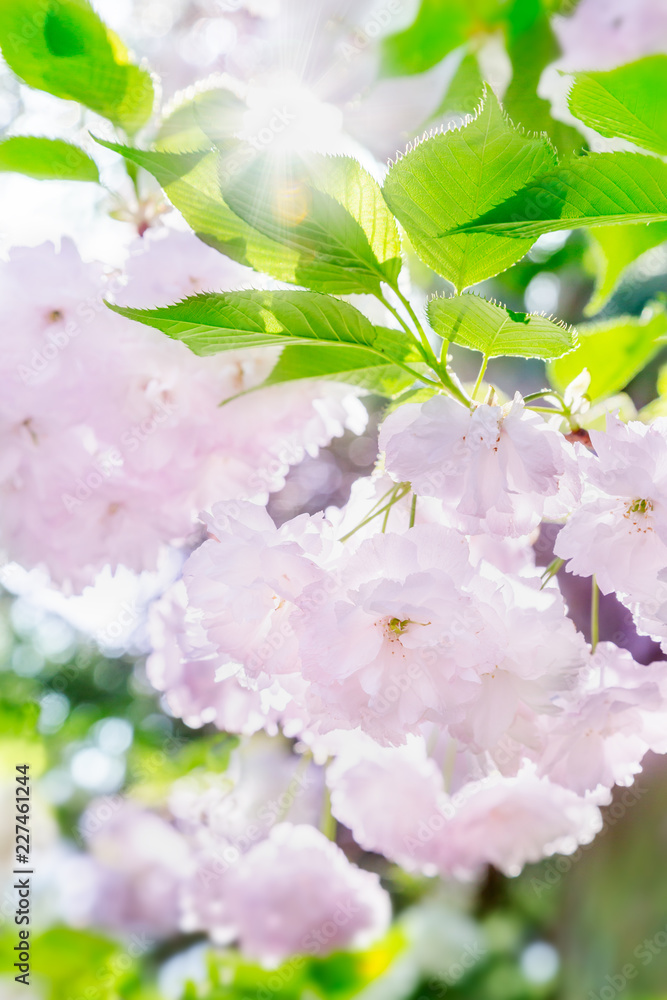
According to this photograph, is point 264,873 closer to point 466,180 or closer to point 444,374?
point 444,374

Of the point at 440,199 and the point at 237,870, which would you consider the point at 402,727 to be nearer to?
the point at 440,199

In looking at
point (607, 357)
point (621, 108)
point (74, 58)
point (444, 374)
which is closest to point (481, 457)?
point (444, 374)

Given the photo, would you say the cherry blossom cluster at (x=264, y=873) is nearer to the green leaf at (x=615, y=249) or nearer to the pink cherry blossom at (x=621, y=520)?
the pink cherry blossom at (x=621, y=520)

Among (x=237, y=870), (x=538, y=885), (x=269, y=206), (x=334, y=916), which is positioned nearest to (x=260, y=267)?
(x=269, y=206)

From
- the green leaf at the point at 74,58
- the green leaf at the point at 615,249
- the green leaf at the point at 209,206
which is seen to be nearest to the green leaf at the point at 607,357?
the green leaf at the point at 615,249

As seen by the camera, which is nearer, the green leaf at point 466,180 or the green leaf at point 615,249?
the green leaf at point 466,180

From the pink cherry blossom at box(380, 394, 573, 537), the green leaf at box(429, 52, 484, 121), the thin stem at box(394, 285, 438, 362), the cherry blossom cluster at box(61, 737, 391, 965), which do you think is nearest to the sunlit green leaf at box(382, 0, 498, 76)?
the green leaf at box(429, 52, 484, 121)

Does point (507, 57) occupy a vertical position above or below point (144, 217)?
Answer: above
